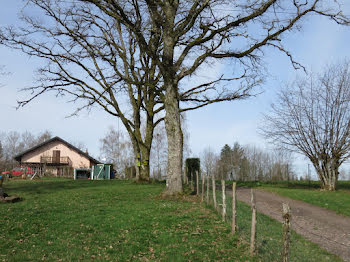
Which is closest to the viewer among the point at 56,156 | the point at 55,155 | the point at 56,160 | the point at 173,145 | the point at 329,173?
the point at 173,145

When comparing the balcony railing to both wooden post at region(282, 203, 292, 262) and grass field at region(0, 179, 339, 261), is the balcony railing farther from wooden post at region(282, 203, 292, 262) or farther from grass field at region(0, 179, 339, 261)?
wooden post at region(282, 203, 292, 262)

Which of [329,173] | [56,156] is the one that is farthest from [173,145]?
[56,156]

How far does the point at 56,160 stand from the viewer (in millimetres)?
54906

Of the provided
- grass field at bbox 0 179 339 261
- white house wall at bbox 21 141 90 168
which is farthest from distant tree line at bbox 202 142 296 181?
grass field at bbox 0 179 339 261

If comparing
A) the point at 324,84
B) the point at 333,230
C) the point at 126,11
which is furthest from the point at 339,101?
the point at 126,11

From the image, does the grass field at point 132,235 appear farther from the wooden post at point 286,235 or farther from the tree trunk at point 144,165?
the tree trunk at point 144,165

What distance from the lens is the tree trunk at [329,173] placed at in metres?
25.3

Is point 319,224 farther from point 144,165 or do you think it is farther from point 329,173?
point 144,165

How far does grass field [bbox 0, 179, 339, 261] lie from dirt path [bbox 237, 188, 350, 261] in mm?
664

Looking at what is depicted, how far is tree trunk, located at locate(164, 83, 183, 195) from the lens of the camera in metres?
16.0

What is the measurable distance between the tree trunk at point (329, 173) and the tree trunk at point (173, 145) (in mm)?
15189

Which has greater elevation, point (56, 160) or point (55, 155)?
point (55, 155)

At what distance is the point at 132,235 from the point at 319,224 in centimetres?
798

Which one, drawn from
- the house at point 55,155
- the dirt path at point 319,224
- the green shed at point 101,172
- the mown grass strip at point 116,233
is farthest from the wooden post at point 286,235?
the house at point 55,155
